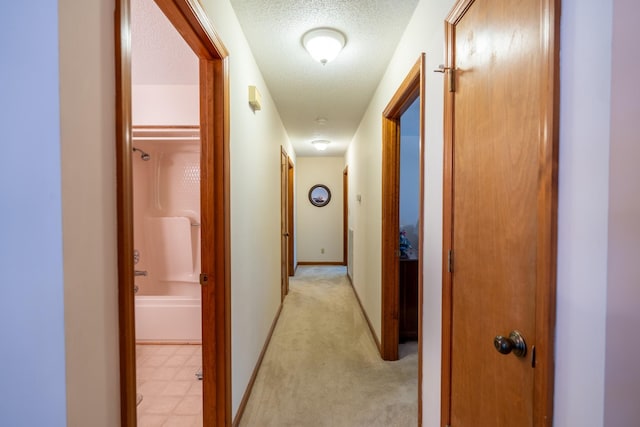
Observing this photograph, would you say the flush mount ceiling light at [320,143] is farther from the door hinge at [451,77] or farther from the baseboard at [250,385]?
the door hinge at [451,77]

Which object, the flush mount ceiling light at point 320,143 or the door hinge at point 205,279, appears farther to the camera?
the flush mount ceiling light at point 320,143

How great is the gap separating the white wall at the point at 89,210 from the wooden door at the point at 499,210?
3.58 feet

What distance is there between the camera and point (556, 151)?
66 centimetres

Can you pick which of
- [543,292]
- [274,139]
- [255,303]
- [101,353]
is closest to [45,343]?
[101,353]

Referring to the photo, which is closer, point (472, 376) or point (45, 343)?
point (45, 343)

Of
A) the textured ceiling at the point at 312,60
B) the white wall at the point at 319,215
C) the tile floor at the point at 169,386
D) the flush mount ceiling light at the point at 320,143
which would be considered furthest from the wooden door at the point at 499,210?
the white wall at the point at 319,215

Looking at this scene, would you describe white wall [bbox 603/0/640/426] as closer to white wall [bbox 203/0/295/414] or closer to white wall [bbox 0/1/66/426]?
white wall [bbox 0/1/66/426]

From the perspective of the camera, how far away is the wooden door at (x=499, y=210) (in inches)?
27.0

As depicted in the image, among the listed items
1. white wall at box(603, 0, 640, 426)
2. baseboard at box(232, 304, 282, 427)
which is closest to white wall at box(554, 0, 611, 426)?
white wall at box(603, 0, 640, 426)

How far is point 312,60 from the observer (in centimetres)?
215

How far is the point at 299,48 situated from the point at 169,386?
8.90 ft

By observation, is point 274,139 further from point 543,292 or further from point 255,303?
point 543,292

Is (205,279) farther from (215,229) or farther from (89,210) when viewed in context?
(89,210)

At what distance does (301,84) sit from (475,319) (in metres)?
2.39
